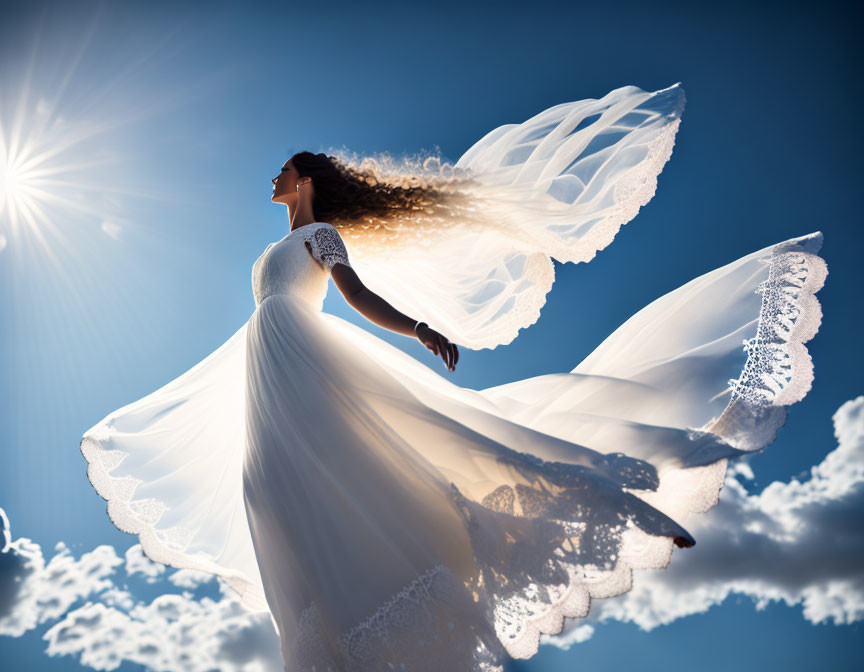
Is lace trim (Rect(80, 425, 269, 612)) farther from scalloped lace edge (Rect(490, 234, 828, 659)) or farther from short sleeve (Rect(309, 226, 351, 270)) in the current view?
scalloped lace edge (Rect(490, 234, 828, 659))

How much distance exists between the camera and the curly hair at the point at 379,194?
102 inches

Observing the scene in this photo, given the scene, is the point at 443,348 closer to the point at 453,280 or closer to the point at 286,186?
the point at 453,280

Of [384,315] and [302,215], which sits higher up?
[302,215]

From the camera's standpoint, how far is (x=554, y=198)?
242cm

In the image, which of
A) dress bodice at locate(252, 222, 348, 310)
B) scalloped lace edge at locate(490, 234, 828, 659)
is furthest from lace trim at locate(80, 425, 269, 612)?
scalloped lace edge at locate(490, 234, 828, 659)

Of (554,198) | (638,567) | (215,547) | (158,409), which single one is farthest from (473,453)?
(158,409)

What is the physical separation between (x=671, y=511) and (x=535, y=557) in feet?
1.61

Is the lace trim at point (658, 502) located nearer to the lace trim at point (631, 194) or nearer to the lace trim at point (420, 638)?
the lace trim at point (420, 638)

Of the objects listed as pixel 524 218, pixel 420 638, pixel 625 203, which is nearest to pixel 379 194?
pixel 524 218

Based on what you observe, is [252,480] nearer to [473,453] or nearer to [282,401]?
[282,401]

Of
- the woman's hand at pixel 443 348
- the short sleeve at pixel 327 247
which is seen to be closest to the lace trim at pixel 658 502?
the woman's hand at pixel 443 348

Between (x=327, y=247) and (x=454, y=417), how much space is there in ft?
2.97

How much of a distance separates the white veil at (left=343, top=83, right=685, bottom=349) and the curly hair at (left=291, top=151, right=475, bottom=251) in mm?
31

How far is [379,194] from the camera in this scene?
2635 millimetres
